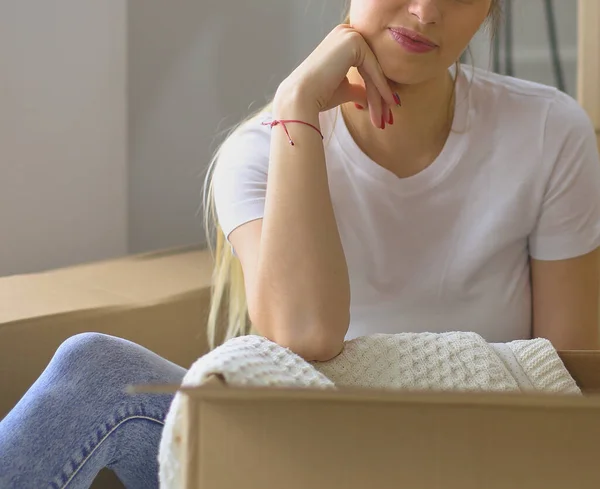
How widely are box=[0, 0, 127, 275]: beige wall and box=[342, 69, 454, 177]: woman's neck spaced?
739 millimetres

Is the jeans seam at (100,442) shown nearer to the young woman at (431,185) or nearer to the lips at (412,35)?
the young woman at (431,185)

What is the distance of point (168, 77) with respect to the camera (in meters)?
1.76

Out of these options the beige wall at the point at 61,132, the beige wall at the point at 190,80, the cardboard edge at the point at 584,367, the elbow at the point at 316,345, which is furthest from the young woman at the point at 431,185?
the beige wall at the point at 190,80

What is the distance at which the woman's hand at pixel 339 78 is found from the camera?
0.85m

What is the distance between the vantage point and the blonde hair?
1002mm

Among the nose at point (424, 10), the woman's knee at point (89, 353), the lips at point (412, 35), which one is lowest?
the woman's knee at point (89, 353)

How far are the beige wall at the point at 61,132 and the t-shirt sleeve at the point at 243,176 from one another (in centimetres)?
65

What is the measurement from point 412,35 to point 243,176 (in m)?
0.22

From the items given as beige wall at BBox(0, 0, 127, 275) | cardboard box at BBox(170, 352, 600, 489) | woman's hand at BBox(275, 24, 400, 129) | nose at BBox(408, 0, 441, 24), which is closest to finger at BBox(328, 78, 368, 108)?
woman's hand at BBox(275, 24, 400, 129)

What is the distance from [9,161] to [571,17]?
97 cm

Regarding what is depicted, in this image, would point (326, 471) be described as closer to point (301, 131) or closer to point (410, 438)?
point (410, 438)

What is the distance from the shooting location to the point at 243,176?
911 millimetres

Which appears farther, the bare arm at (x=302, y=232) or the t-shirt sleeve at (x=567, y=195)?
the t-shirt sleeve at (x=567, y=195)

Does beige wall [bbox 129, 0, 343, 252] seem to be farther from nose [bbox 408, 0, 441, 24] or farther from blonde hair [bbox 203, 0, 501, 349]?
nose [bbox 408, 0, 441, 24]
